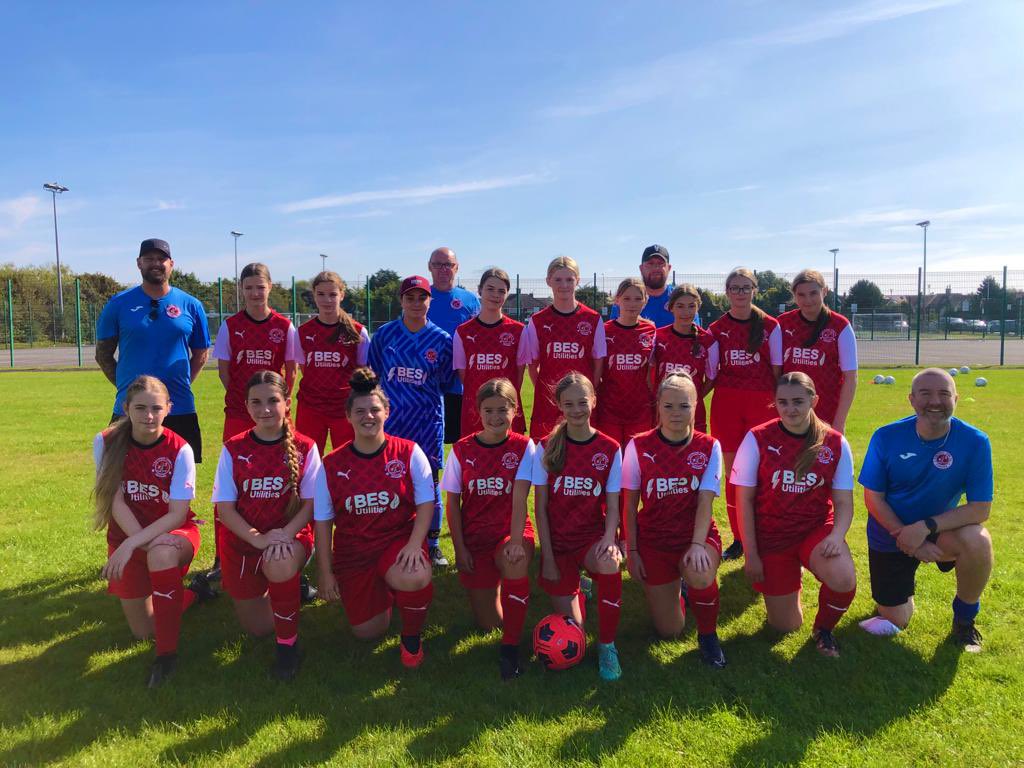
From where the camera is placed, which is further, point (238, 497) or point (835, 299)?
point (835, 299)

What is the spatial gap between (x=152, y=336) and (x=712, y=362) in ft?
12.3

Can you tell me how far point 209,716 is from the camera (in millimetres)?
2873

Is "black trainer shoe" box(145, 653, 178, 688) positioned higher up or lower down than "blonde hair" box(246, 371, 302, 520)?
lower down

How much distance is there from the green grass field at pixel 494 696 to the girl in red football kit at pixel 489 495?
0.31 m

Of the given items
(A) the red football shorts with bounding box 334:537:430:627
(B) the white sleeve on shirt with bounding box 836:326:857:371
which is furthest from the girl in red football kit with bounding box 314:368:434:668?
(B) the white sleeve on shirt with bounding box 836:326:857:371

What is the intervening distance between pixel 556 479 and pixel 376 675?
4.31ft

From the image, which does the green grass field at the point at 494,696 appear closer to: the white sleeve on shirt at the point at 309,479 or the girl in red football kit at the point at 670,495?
the girl in red football kit at the point at 670,495

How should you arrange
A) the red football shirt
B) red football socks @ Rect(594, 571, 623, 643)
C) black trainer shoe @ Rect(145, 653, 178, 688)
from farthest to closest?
1. the red football shirt
2. red football socks @ Rect(594, 571, 623, 643)
3. black trainer shoe @ Rect(145, 653, 178, 688)

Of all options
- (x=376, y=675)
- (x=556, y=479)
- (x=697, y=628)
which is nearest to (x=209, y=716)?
(x=376, y=675)

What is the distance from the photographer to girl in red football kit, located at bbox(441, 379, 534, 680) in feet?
11.5

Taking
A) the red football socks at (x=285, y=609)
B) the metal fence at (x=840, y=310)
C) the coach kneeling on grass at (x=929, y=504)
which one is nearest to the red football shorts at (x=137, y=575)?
the red football socks at (x=285, y=609)

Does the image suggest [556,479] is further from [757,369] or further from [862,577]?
[862,577]

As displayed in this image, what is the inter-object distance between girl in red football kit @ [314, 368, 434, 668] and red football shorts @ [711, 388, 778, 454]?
2.23m

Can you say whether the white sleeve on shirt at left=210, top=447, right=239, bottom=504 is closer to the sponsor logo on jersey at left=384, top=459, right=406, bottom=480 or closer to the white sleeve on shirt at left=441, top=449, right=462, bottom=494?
the sponsor logo on jersey at left=384, top=459, right=406, bottom=480
